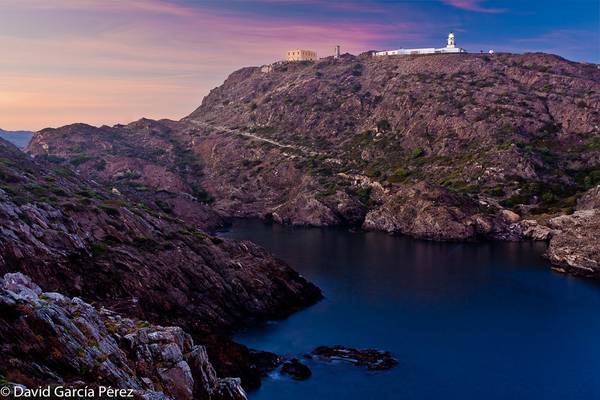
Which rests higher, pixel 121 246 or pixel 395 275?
pixel 121 246

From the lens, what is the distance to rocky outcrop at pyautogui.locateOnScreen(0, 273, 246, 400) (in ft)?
118

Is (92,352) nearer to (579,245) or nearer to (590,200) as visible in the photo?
(579,245)

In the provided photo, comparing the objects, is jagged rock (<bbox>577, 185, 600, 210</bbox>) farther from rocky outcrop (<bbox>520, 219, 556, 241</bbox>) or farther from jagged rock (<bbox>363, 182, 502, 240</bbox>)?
jagged rock (<bbox>363, 182, 502, 240</bbox>)

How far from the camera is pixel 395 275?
125 m

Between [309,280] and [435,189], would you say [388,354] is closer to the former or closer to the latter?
[309,280]

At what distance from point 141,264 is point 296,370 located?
108ft

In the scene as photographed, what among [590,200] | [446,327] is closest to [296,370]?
[446,327]

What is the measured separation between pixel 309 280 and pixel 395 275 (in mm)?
20407

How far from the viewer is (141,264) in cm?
9069

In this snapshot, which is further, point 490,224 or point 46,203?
point 490,224

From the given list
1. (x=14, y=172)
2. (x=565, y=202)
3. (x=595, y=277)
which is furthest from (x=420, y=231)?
(x=14, y=172)

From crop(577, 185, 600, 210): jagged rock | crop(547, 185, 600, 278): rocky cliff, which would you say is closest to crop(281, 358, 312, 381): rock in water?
crop(547, 185, 600, 278): rocky cliff

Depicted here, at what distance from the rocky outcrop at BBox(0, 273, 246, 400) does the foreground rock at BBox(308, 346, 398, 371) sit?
78.0 feet

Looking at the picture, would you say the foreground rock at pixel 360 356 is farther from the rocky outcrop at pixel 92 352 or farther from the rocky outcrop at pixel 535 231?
the rocky outcrop at pixel 535 231
